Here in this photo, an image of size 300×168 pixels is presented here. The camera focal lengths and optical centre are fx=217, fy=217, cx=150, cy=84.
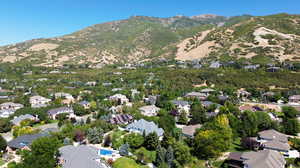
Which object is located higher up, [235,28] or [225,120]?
[235,28]

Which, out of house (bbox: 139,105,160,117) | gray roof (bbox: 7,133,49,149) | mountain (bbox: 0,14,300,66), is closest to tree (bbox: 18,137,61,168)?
gray roof (bbox: 7,133,49,149)

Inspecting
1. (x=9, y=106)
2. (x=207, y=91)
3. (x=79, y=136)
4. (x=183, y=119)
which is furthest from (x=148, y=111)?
(x=9, y=106)

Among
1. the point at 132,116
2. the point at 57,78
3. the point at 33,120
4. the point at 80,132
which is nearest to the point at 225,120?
the point at 132,116

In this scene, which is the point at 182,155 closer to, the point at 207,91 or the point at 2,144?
the point at 2,144

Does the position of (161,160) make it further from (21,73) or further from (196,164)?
(21,73)

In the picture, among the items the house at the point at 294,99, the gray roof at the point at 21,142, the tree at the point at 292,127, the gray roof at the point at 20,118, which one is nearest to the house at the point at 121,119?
the gray roof at the point at 21,142

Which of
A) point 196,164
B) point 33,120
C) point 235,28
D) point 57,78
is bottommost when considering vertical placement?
point 196,164
